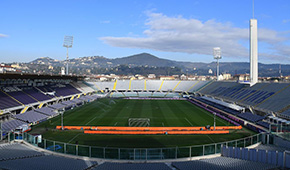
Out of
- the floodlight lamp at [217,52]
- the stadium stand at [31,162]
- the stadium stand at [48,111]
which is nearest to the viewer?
the stadium stand at [31,162]

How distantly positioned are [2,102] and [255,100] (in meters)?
47.2

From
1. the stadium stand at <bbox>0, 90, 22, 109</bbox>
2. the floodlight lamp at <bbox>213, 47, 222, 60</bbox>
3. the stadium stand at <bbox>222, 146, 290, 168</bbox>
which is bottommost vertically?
the stadium stand at <bbox>222, 146, 290, 168</bbox>

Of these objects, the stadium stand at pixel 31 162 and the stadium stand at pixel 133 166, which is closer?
the stadium stand at pixel 31 162

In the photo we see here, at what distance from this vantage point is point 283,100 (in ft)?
126

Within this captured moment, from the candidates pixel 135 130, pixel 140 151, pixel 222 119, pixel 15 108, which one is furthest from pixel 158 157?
pixel 15 108

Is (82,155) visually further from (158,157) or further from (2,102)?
(2,102)

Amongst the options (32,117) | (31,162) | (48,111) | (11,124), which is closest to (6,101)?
(32,117)

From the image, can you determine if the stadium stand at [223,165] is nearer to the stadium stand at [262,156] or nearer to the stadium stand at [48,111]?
the stadium stand at [262,156]

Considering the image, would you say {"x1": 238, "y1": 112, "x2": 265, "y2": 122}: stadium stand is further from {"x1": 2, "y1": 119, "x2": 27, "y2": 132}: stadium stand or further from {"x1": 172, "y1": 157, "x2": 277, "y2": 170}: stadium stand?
{"x1": 2, "y1": 119, "x2": 27, "y2": 132}: stadium stand

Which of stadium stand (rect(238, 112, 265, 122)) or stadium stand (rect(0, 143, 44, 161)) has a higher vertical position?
stadium stand (rect(0, 143, 44, 161))

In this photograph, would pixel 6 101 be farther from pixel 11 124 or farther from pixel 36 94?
pixel 36 94

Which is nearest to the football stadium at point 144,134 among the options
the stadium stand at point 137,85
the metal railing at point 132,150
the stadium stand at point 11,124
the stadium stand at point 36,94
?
the metal railing at point 132,150

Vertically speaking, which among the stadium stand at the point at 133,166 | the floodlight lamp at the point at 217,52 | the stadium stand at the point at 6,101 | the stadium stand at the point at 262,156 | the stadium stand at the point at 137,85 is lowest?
the stadium stand at the point at 133,166

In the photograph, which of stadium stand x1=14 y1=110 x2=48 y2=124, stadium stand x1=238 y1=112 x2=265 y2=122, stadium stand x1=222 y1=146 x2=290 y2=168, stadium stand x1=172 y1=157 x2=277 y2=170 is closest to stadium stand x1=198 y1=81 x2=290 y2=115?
stadium stand x1=238 y1=112 x2=265 y2=122
